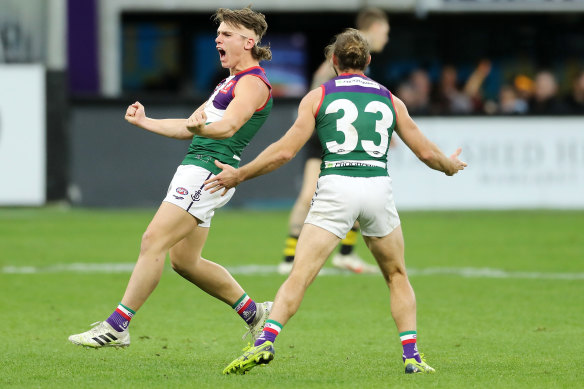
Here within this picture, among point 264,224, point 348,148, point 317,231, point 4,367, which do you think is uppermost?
point 348,148

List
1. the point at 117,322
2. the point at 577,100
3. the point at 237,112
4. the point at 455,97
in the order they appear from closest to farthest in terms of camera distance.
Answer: the point at 237,112 → the point at 117,322 → the point at 455,97 → the point at 577,100

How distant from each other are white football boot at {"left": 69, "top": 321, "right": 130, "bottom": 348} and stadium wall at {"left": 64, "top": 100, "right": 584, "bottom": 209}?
39.6ft

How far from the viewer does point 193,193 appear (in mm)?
7438

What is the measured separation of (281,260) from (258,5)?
40.6 feet

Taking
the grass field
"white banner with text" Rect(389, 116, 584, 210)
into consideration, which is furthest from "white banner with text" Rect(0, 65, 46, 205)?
"white banner with text" Rect(389, 116, 584, 210)

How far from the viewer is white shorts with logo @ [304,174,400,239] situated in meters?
6.81

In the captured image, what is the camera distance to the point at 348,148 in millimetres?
6859

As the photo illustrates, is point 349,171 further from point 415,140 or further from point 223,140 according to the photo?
point 223,140

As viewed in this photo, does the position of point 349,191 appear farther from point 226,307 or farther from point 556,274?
point 556,274

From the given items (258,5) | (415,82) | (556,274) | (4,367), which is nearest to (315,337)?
(4,367)

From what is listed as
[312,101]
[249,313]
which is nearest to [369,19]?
[249,313]

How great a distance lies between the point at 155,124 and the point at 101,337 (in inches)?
54.3

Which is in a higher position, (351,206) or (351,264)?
(351,206)

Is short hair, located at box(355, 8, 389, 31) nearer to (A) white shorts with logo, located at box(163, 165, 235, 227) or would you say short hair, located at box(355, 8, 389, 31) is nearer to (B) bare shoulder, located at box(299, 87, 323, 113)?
(A) white shorts with logo, located at box(163, 165, 235, 227)
